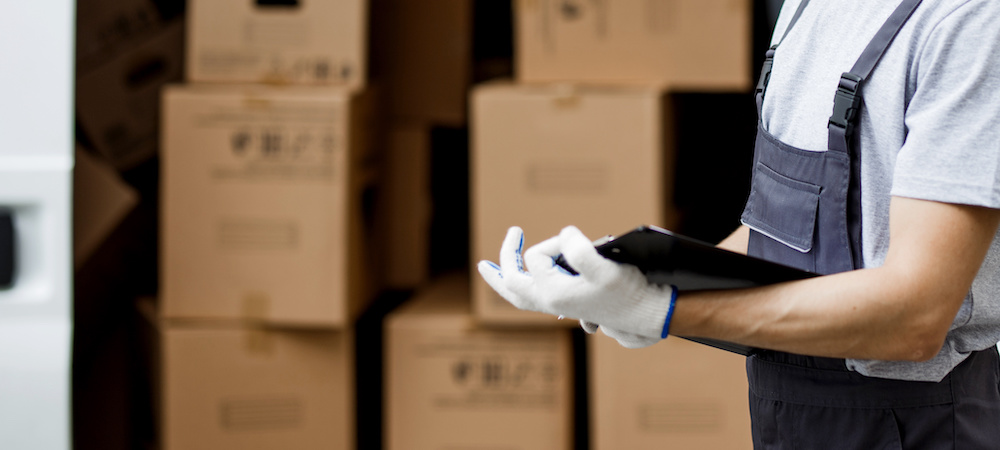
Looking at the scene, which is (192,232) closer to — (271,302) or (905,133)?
(271,302)

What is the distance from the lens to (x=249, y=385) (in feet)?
6.16

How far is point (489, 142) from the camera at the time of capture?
1.78 m

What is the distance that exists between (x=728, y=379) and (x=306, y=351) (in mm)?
879

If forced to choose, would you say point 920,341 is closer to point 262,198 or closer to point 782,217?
point 782,217

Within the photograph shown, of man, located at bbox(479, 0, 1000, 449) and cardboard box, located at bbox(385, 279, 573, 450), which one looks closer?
man, located at bbox(479, 0, 1000, 449)

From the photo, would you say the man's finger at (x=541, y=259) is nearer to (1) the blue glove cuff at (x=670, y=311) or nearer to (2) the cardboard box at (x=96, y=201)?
(1) the blue glove cuff at (x=670, y=311)

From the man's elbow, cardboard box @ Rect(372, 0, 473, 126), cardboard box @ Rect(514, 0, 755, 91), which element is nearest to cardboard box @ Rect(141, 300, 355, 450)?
cardboard box @ Rect(372, 0, 473, 126)

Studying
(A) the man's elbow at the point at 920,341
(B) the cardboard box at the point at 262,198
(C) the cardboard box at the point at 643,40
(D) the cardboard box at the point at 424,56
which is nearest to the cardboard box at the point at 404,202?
(D) the cardboard box at the point at 424,56

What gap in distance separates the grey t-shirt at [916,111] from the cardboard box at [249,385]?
124cm

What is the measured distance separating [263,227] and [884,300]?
4.49ft

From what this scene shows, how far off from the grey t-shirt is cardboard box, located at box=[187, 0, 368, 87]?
112cm

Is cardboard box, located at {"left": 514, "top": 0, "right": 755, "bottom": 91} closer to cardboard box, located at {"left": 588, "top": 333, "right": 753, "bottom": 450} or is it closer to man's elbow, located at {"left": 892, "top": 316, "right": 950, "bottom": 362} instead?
cardboard box, located at {"left": 588, "top": 333, "right": 753, "bottom": 450}

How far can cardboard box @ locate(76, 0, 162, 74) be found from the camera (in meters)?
1.98

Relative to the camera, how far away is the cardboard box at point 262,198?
1781mm
